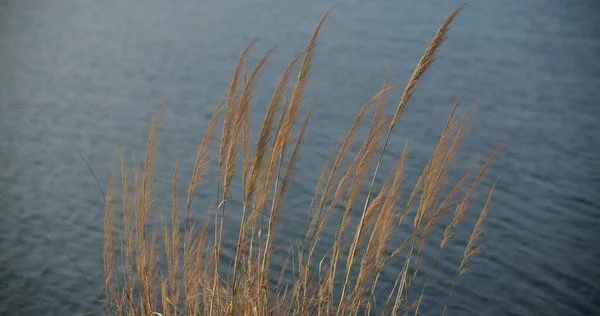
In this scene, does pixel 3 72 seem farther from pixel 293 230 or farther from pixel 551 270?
pixel 551 270

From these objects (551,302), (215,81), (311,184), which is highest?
(215,81)

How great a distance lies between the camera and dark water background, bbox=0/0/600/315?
4230 millimetres

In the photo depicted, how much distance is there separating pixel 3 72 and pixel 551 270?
5.16 m

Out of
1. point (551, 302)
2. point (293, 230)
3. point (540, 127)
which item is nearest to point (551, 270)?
point (551, 302)

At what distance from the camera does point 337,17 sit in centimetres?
795

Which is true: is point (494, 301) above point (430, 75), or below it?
below

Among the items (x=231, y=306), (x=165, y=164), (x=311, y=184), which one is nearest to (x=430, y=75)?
(x=311, y=184)

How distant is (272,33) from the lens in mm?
7496

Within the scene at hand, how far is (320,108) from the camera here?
19.5 feet

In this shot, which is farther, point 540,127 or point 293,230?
point 540,127

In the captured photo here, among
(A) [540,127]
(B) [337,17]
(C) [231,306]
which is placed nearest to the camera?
(C) [231,306]

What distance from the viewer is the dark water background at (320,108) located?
4.23m

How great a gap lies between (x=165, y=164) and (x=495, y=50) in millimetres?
3638

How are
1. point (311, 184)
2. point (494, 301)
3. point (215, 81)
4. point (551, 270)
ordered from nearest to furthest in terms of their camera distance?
point (494, 301), point (551, 270), point (311, 184), point (215, 81)
